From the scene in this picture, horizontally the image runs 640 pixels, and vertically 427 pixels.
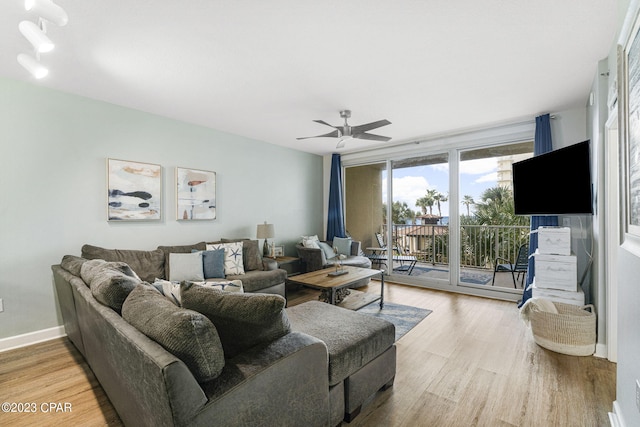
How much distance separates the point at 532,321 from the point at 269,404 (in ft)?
8.97

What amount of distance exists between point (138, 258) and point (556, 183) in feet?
15.0

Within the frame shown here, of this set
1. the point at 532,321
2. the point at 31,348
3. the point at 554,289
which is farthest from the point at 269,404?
the point at 554,289

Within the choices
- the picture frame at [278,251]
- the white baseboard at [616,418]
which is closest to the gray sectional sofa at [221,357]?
the white baseboard at [616,418]

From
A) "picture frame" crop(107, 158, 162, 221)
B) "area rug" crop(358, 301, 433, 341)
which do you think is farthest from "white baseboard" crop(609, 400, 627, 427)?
"picture frame" crop(107, 158, 162, 221)

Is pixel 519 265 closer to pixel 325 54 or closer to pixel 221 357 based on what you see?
pixel 325 54

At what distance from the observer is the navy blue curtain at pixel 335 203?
590cm

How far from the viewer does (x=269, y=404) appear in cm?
124

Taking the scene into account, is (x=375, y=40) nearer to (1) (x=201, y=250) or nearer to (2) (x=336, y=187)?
(1) (x=201, y=250)

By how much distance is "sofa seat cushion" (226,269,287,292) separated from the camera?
139 inches

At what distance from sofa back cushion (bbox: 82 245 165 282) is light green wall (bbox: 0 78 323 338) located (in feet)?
0.89

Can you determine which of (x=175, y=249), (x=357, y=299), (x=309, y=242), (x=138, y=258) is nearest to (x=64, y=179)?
(x=138, y=258)

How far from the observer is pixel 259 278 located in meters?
3.66

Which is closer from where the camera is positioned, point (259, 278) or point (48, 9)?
point (48, 9)

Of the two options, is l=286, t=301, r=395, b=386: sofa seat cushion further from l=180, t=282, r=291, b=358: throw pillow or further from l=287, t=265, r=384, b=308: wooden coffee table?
l=287, t=265, r=384, b=308: wooden coffee table
